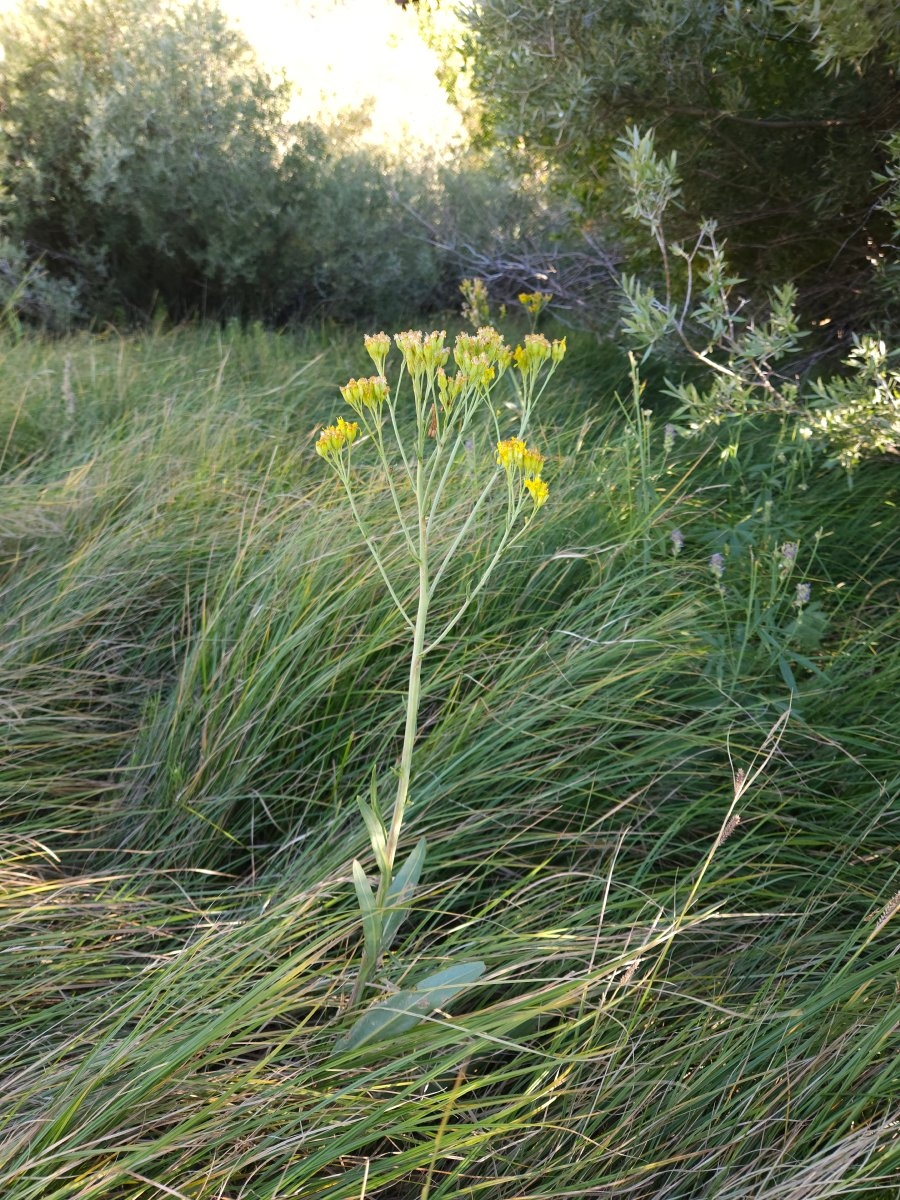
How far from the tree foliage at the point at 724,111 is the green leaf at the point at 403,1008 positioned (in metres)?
2.89

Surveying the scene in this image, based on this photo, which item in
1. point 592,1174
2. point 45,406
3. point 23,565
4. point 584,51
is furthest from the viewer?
point 45,406

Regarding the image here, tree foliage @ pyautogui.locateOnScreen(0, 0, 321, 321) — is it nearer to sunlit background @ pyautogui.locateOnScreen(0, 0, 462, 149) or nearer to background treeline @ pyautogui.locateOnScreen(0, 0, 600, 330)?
background treeline @ pyautogui.locateOnScreen(0, 0, 600, 330)

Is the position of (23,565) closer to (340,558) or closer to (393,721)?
(340,558)

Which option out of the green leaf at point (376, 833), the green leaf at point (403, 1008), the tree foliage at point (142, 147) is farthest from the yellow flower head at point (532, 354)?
the tree foliage at point (142, 147)

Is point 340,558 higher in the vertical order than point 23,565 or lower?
higher

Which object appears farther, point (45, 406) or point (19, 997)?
point (45, 406)

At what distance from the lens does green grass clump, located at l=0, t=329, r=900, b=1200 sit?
1341 mm

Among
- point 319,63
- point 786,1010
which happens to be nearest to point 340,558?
point 786,1010

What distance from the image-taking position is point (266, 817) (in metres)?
2.21

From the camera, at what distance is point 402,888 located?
1.48 m

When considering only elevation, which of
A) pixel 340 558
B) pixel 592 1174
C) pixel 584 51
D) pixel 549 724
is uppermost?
pixel 584 51

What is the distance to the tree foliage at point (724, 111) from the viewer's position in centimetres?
354

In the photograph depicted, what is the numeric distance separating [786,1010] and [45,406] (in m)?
3.81

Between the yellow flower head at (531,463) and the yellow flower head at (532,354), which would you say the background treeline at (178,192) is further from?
the yellow flower head at (531,463)
